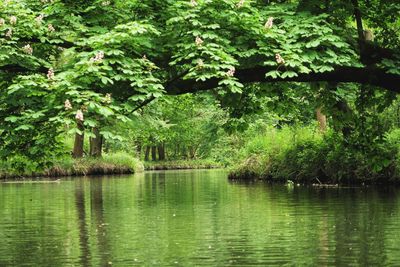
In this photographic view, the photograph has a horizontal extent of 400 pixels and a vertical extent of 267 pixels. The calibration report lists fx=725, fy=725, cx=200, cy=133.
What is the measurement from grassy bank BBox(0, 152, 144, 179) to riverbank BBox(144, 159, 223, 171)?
16686 millimetres

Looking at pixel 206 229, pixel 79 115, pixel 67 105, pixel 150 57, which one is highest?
pixel 150 57

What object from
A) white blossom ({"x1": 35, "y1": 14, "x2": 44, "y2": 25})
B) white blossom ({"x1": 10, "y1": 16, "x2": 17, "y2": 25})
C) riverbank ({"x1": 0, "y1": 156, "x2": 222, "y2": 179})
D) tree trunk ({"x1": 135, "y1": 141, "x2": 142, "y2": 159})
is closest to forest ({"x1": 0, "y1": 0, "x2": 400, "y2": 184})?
white blossom ({"x1": 35, "y1": 14, "x2": 44, "y2": 25})

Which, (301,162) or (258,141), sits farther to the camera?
(258,141)

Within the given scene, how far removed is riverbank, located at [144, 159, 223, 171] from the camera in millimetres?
72931

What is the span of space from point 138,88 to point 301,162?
23.4 m

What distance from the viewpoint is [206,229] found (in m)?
17.0

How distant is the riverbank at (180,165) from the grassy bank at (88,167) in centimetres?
1669

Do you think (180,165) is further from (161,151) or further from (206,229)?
(206,229)

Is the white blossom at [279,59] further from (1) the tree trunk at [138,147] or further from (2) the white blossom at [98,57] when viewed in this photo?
(1) the tree trunk at [138,147]

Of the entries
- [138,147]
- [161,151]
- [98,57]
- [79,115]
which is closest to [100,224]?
[98,57]

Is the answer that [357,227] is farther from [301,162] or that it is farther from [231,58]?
[301,162]

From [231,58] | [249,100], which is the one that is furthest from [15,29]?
[249,100]

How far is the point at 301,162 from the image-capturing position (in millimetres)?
34969

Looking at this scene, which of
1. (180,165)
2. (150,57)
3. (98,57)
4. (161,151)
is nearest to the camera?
(98,57)
